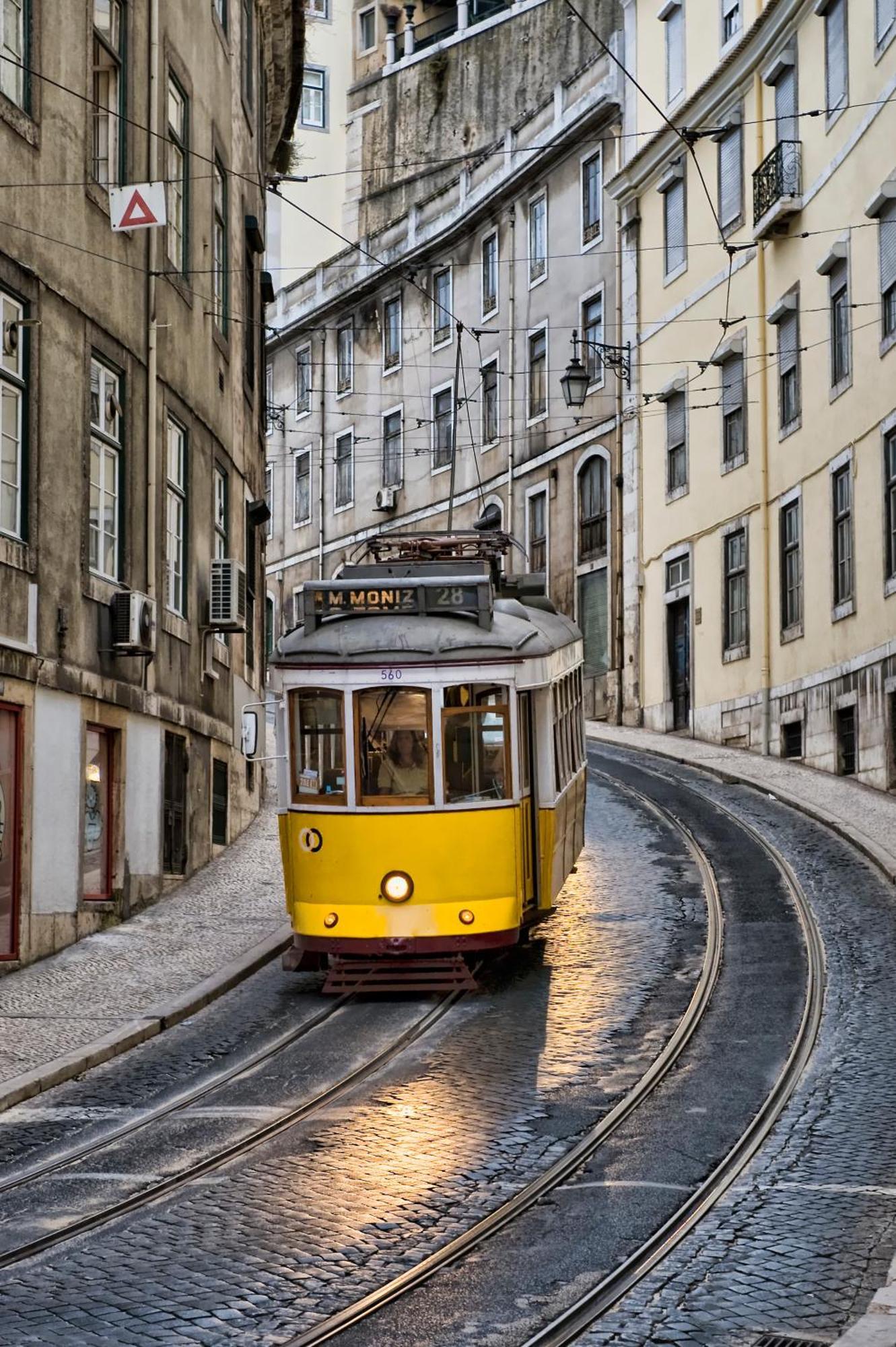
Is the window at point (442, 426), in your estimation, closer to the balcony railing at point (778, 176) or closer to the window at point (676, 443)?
the window at point (676, 443)

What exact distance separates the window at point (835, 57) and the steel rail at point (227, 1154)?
18.6m

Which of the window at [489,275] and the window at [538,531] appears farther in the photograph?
the window at [489,275]

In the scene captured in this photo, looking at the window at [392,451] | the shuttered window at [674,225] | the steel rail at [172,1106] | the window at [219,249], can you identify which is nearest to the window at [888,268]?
the window at [219,249]

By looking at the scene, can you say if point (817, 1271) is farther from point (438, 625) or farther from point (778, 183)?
point (778, 183)

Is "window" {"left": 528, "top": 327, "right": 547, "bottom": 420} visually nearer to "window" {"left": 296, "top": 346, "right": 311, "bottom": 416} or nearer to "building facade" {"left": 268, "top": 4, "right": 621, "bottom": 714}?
"building facade" {"left": 268, "top": 4, "right": 621, "bottom": 714}

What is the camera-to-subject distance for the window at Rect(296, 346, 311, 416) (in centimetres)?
5256

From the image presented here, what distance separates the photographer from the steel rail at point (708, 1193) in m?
6.74

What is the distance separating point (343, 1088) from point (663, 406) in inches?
1034

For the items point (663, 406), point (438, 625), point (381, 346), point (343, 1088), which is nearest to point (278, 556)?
point (381, 346)

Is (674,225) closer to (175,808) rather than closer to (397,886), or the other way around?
(175,808)

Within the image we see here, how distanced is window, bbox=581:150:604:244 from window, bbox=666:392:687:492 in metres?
5.68

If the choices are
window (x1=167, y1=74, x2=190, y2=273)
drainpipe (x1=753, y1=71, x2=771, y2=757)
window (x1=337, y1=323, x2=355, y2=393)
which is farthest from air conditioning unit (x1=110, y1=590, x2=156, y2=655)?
window (x1=337, y1=323, x2=355, y2=393)

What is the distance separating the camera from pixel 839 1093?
10391mm

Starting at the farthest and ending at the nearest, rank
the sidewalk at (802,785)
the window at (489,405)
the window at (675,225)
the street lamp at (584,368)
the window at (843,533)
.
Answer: the window at (489,405) → the street lamp at (584,368) → the window at (675,225) → the window at (843,533) → the sidewalk at (802,785)
